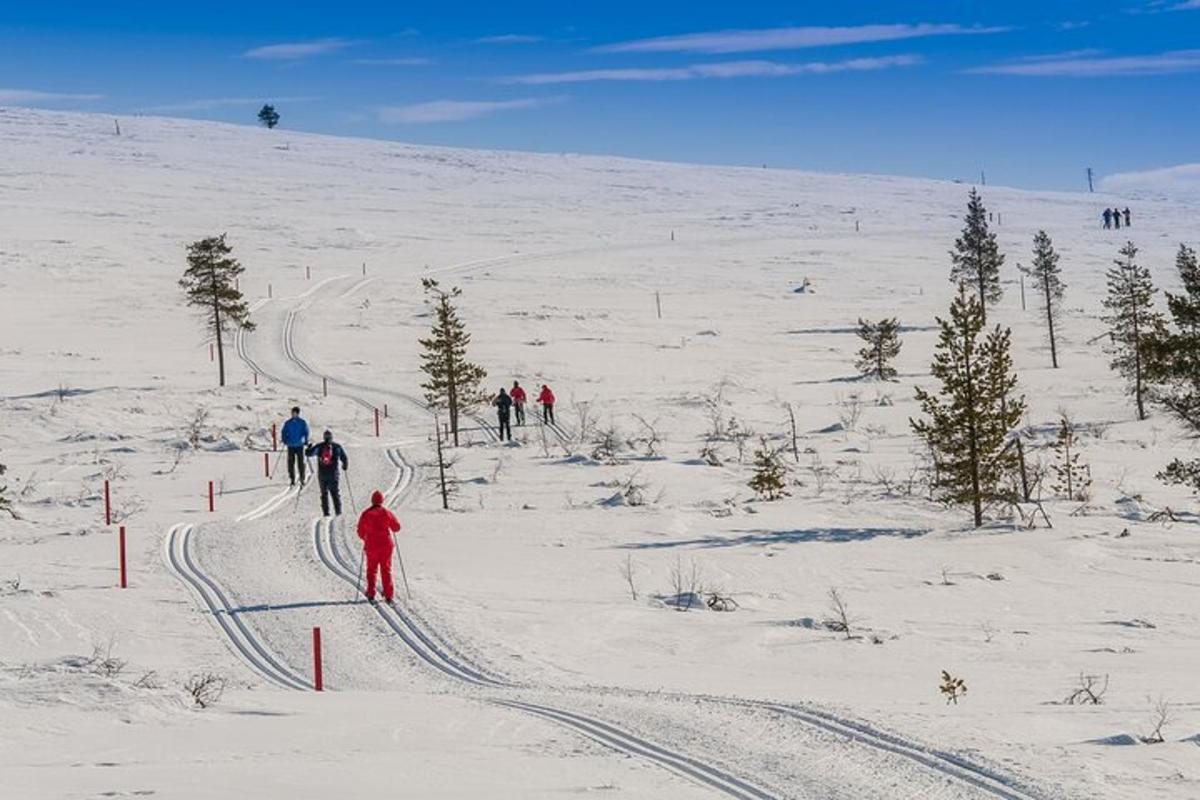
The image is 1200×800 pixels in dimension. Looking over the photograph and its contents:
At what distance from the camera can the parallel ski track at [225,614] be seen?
45.2 feet

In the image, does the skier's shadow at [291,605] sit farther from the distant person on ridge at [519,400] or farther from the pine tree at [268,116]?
the pine tree at [268,116]

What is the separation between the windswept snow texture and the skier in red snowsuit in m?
0.40

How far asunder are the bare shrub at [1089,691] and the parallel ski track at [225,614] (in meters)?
7.32

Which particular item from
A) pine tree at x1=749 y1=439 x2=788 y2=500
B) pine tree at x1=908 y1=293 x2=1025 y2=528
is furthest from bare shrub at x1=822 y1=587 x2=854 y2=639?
pine tree at x1=749 y1=439 x2=788 y2=500

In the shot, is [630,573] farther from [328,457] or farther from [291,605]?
[328,457]

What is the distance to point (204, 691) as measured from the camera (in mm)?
11570

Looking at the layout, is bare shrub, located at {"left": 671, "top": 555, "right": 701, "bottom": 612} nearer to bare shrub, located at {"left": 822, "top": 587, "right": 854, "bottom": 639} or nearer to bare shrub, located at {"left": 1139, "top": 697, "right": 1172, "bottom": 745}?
bare shrub, located at {"left": 822, "top": 587, "right": 854, "bottom": 639}

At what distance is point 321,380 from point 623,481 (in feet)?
78.0

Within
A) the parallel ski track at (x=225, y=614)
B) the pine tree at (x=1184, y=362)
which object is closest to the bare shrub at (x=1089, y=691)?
the parallel ski track at (x=225, y=614)

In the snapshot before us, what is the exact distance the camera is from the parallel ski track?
13.8 meters

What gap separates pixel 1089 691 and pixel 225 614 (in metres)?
10.1

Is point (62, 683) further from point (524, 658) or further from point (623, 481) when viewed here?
point (623, 481)

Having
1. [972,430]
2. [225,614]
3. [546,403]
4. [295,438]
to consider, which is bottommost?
[225,614]

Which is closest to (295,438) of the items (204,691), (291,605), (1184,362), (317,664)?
(291,605)
